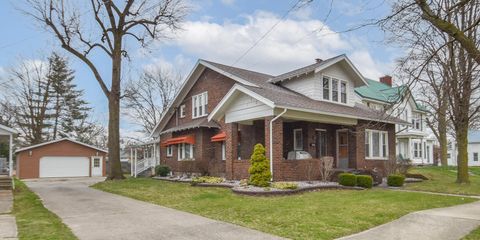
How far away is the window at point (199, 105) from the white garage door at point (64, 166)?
17.8m

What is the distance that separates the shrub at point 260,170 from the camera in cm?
1409

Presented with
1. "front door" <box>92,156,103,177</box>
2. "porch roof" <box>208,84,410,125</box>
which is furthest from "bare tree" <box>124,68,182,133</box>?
"porch roof" <box>208,84,410,125</box>

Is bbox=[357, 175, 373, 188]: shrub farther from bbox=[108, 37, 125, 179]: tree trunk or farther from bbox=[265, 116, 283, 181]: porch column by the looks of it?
bbox=[108, 37, 125, 179]: tree trunk

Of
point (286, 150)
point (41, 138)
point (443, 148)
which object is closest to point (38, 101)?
point (41, 138)

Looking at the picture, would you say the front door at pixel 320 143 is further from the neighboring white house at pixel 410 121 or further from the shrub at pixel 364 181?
the neighboring white house at pixel 410 121

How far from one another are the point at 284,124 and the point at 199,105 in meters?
7.34

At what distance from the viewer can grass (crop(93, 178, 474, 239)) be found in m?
7.68

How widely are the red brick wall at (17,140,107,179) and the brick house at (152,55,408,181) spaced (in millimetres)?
15841

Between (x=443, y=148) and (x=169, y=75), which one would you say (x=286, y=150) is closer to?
(x=443, y=148)

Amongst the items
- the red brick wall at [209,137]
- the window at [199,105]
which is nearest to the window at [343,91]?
the red brick wall at [209,137]

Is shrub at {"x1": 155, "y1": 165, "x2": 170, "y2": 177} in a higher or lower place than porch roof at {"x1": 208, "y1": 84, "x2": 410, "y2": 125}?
lower

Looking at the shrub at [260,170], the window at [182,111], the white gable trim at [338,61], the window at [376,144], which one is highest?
the white gable trim at [338,61]

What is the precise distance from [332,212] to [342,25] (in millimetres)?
4561

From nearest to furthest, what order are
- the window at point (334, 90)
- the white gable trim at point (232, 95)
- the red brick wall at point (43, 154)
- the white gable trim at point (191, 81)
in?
the white gable trim at point (232, 95) → the window at point (334, 90) → the white gable trim at point (191, 81) → the red brick wall at point (43, 154)
